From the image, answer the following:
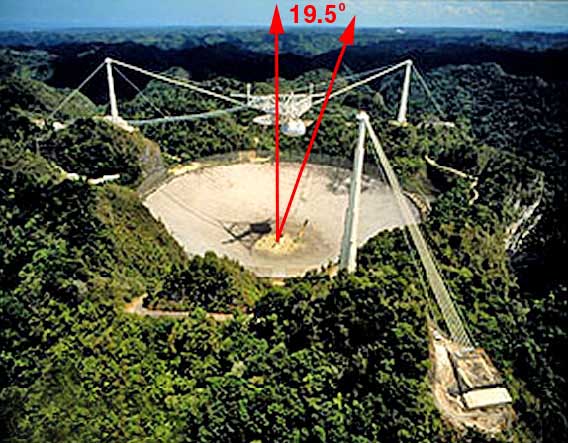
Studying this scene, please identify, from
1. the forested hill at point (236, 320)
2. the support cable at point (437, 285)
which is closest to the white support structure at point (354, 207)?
the support cable at point (437, 285)

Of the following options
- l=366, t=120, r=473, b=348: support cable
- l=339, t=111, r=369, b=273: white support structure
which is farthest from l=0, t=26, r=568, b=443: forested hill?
l=339, t=111, r=369, b=273: white support structure

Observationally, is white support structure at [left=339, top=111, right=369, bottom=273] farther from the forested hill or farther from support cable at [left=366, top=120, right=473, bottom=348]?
the forested hill

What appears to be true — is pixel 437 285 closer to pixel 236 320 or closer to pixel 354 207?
pixel 354 207

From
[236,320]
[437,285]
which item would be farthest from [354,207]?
[236,320]

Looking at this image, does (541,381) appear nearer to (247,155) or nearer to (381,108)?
(247,155)

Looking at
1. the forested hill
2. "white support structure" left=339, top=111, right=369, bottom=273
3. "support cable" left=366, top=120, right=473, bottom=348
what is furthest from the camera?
"white support structure" left=339, top=111, right=369, bottom=273

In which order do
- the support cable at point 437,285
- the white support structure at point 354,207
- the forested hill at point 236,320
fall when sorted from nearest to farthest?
the forested hill at point 236,320, the support cable at point 437,285, the white support structure at point 354,207

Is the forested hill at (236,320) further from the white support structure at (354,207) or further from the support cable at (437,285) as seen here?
the white support structure at (354,207)
